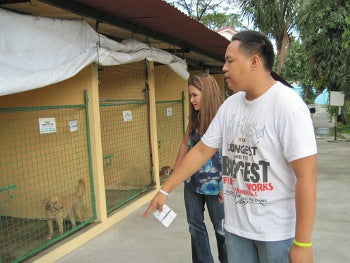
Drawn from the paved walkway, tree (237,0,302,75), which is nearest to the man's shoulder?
the paved walkway

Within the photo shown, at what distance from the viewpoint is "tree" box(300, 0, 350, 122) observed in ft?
48.1

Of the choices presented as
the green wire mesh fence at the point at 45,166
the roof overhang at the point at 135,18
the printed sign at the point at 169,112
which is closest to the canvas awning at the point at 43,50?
the roof overhang at the point at 135,18

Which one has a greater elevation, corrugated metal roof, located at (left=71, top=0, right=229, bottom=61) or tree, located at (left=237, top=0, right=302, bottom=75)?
tree, located at (left=237, top=0, right=302, bottom=75)

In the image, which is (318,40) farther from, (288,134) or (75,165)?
(288,134)

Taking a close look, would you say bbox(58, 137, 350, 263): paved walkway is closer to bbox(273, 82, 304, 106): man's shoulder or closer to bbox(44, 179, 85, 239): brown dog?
bbox(44, 179, 85, 239): brown dog

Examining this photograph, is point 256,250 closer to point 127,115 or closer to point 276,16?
point 127,115

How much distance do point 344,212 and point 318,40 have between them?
41.4 feet

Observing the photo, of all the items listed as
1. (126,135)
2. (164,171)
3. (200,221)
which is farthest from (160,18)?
(164,171)

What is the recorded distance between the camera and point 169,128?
7.71m

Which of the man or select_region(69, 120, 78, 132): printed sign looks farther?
select_region(69, 120, 78, 132): printed sign

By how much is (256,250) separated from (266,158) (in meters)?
0.50

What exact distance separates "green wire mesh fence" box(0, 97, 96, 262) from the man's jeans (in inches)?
111

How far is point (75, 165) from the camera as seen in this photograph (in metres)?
4.44

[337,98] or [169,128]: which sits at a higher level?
[337,98]
